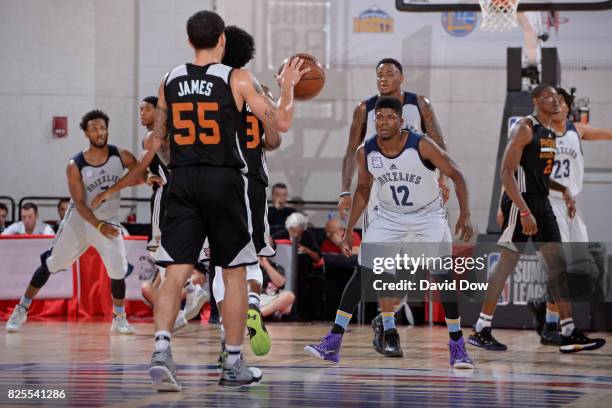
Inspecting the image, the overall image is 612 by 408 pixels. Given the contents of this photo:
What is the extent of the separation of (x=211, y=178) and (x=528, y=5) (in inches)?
305

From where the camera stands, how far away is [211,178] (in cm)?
493

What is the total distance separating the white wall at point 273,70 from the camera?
16500 millimetres

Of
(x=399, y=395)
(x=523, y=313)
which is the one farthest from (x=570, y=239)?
(x=399, y=395)

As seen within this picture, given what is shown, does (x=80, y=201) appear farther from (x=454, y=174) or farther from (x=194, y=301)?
(x=454, y=174)

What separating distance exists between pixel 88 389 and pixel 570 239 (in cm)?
530

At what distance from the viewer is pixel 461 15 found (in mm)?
16656

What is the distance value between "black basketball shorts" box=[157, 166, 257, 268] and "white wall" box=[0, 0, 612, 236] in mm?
11450

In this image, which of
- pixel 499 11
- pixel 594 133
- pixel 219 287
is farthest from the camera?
pixel 499 11

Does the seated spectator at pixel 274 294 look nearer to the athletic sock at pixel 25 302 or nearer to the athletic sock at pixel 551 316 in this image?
the athletic sock at pixel 25 302

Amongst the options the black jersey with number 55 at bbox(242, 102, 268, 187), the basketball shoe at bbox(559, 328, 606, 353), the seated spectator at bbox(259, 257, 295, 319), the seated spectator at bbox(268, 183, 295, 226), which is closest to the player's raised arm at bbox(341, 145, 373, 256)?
the black jersey with number 55 at bbox(242, 102, 268, 187)

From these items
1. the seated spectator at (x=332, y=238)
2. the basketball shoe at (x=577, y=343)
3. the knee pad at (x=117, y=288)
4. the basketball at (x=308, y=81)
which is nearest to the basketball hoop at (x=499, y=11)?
the seated spectator at (x=332, y=238)

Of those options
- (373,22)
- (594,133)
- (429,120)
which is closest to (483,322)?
(429,120)

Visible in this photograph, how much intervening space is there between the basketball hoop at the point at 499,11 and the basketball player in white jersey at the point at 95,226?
16.0 ft

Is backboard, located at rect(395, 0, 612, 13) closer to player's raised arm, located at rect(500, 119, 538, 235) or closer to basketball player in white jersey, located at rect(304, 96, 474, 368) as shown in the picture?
player's raised arm, located at rect(500, 119, 538, 235)
